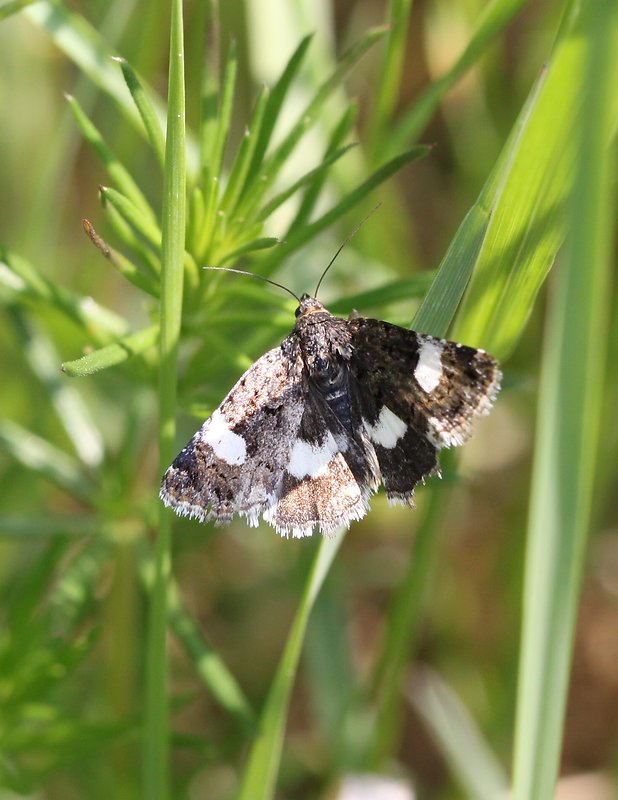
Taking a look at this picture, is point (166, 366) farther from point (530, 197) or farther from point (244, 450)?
point (530, 197)

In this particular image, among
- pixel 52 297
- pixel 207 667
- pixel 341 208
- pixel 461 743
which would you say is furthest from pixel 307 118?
pixel 461 743

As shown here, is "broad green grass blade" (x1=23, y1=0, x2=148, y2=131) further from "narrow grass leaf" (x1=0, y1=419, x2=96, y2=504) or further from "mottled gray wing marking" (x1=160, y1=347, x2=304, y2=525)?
"narrow grass leaf" (x1=0, y1=419, x2=96, y2=504)

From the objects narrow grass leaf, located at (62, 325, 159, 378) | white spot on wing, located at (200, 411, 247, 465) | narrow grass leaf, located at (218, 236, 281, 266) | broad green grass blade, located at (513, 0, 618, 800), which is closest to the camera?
broad green grass blade, located at (513, 0, 618, 800)

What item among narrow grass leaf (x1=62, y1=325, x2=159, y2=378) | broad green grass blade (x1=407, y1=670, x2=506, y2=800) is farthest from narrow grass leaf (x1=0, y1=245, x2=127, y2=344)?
broad green grass blade (x1=407, y1=670, x2=506, y2=800)

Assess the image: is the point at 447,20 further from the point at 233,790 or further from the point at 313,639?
the point at 233,790

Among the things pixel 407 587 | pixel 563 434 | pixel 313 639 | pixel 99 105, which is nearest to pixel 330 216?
pixel 563 434

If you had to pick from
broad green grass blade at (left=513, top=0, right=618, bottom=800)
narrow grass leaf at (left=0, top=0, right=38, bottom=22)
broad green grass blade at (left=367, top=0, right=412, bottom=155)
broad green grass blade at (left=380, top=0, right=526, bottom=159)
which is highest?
broad green grass blade at (left=367, top=0, right=412, bottom=155)

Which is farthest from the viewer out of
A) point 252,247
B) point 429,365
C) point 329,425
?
point 329,425
